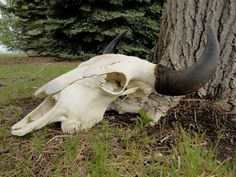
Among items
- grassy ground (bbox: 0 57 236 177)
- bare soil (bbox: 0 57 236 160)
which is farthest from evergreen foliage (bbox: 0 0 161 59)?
grassy ground (bbox: 0 57 236 177)

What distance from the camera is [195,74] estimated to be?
234 centimetres

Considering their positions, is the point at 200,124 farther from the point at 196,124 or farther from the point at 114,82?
the point at 114,82

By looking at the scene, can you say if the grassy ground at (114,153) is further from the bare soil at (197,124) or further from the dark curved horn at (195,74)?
the dark curved horn at (195,74)

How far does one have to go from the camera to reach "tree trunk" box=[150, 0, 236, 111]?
296 cm

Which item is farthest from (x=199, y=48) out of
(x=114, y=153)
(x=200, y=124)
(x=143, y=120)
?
(x=114, y=153)

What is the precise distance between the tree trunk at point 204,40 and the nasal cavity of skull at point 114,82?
2.19ft

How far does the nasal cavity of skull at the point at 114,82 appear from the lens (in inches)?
103

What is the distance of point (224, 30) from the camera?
2959mm

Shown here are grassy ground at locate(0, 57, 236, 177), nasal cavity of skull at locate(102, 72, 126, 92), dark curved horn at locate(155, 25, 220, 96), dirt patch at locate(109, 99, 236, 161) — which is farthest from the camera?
nasal cavity of skull at locate(102, 72, 126, 92)

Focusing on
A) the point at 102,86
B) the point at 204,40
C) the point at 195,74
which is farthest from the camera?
the point at 204,40

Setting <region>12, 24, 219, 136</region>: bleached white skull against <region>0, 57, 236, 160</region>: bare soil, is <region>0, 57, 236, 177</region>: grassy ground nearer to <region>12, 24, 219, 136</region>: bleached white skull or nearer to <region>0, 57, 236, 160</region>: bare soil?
<region>0, 57, 236, 160</region>: bare soil

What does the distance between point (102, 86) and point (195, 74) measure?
0.67 m

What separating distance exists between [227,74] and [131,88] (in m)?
0.91

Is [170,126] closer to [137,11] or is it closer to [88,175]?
[88,175]
